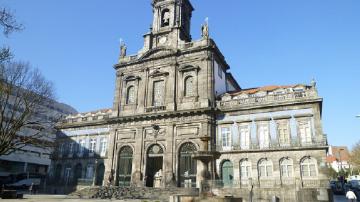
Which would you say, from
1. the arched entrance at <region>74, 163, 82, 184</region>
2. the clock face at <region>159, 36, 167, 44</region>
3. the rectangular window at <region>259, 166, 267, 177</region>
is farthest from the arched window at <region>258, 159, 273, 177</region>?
the arched entrance at <region>74, 163, 82, 184</region>

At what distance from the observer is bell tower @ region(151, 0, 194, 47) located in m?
35.0

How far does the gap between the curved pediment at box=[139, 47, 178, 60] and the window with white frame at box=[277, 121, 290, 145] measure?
541 inches

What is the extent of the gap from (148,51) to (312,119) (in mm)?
19187

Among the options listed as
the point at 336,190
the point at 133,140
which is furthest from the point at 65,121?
the point at 336,190

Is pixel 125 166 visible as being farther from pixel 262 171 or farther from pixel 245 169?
pixel 262 171

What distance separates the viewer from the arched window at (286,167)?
1015 inches

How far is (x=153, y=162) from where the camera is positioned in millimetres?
32281

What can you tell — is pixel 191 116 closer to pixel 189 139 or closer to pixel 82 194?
pixel 189 139

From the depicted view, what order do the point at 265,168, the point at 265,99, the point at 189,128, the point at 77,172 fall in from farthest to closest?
the point at 77,172 → the point at 189,128 → the point at 265,99 → the point at 265,168

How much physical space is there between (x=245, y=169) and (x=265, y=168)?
181cm

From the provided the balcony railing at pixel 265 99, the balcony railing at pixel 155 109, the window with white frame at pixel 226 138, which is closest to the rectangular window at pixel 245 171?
the window with white frame at pixel 226 138

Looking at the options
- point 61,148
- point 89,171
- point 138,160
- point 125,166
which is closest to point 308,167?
point 138,160

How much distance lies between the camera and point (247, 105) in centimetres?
2866

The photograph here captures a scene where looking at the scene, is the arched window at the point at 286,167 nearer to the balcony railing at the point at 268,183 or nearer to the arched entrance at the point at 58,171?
the balcony railing at the point at 268,183
